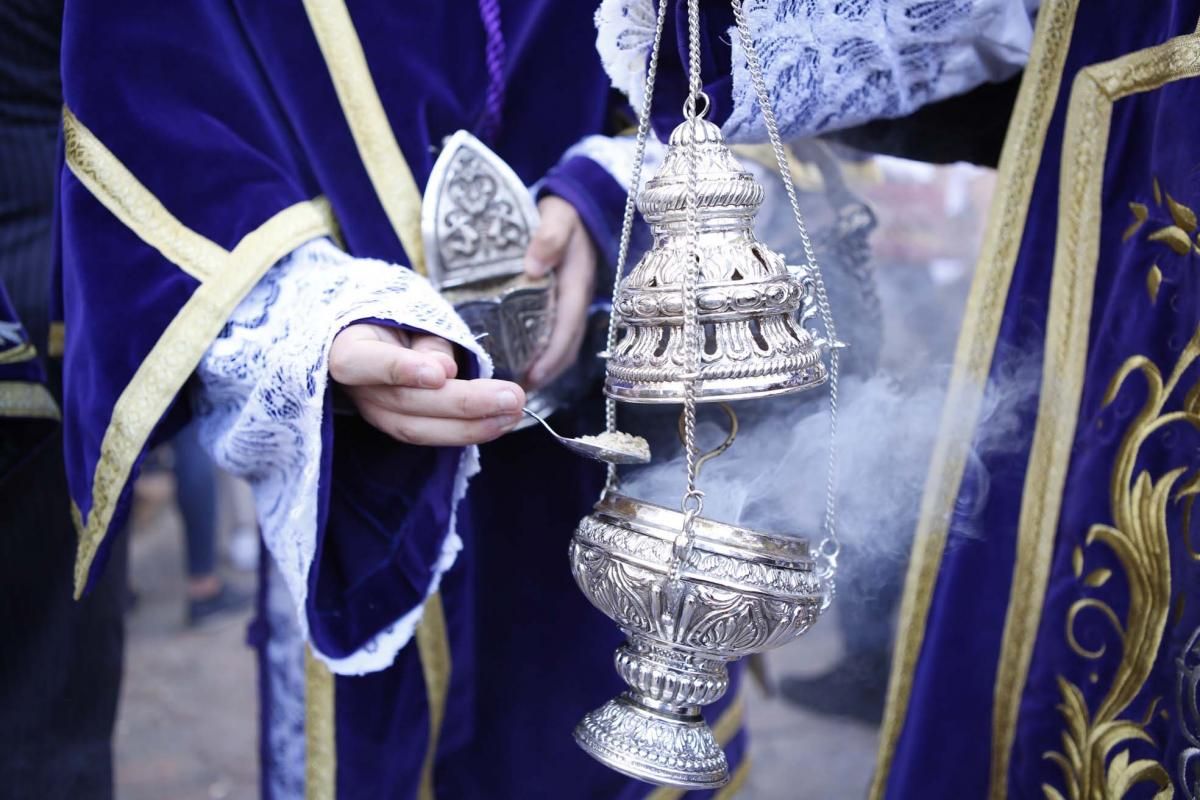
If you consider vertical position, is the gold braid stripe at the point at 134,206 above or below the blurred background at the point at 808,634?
above

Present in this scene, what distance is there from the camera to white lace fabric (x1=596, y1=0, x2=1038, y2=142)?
942mm

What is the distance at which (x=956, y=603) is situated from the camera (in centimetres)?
107

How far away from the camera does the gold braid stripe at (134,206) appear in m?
1.02

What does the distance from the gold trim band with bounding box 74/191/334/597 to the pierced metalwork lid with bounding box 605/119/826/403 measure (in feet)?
1.42

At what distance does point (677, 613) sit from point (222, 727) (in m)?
2.64

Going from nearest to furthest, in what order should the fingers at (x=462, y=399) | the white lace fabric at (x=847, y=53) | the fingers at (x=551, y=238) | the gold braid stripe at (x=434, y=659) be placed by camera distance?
the fingers at (x=462, y=399), the white lace fabric at (x=847, y=53), the fingers at (x=551, y=238), the gold braid stripe at (x=434, y=659)

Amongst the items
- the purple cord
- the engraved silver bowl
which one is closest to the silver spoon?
the engraved silver bowl

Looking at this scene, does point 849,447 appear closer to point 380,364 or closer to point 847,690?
point 380,364

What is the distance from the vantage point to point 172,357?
1004mm

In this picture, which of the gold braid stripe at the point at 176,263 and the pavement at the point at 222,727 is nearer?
the gold braid stripe at the point at 176,263

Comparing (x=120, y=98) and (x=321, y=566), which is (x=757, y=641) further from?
(x=120, y=98)

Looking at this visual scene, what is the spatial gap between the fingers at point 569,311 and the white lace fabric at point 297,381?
0.70ft

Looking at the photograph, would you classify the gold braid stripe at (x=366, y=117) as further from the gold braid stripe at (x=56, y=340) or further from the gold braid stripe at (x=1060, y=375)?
the gold braid stripe at (x=1060, y=375)

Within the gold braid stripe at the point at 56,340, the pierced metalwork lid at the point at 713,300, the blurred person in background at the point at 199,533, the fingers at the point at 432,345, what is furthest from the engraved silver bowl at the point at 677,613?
the blurred person in background at the point at 199,533
